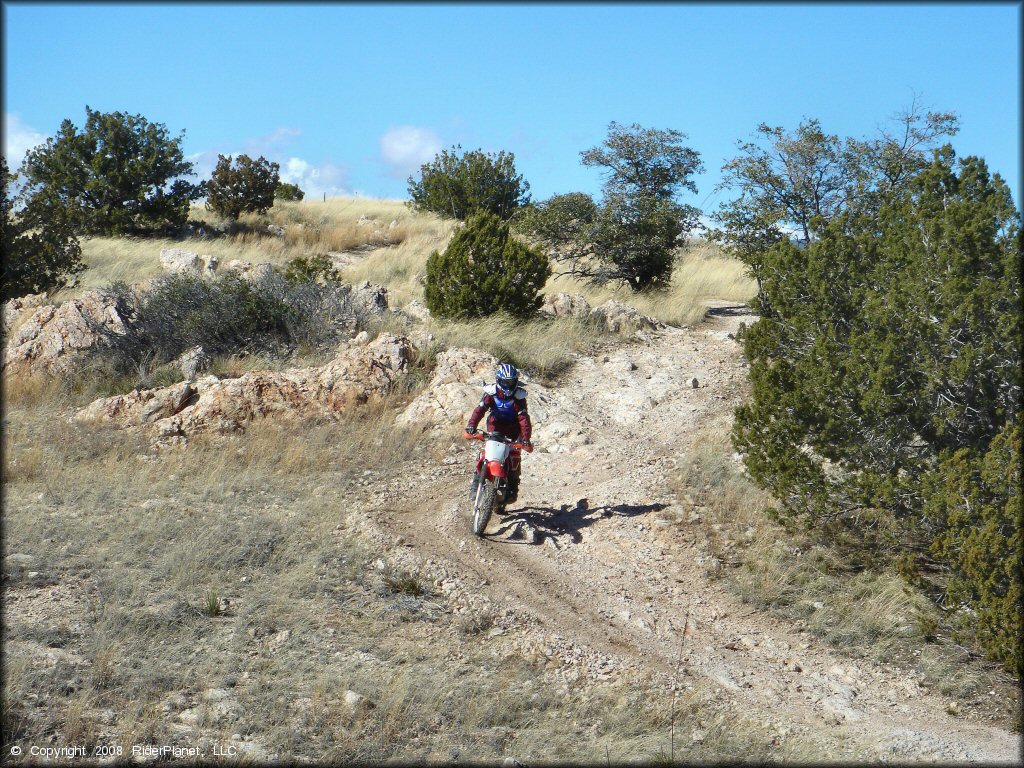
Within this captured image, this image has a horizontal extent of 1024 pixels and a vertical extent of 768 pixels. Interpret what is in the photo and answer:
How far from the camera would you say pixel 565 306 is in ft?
54.1

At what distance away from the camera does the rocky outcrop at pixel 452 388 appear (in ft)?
38.8

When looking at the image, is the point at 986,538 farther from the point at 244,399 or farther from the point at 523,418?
the point at 244,399

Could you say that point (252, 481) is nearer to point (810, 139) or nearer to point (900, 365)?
point (900, 365)

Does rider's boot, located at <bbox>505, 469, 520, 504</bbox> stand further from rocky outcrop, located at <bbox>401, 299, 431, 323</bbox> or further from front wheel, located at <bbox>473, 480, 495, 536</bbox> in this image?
rocky outcrop, located at <bbox>401, 299, 431, 323</bbox>

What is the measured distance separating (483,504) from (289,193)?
2789 cm

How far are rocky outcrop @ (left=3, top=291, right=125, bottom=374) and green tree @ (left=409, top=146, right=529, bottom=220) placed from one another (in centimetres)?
1633

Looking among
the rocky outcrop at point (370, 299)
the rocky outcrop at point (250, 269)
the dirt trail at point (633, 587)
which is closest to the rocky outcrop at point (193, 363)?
the rocky outcrop at point (250, 269)

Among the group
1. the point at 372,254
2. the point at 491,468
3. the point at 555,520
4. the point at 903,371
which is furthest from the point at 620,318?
the point at 372,254

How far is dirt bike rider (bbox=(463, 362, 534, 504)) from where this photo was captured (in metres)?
8.41

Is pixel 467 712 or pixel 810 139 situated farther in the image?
pixel 810 139

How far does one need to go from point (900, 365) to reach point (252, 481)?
721 cm

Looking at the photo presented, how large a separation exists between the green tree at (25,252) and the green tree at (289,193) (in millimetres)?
19387

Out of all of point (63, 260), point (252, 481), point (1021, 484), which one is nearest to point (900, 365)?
point (1021, 484)

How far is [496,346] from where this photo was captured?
13.8 m
